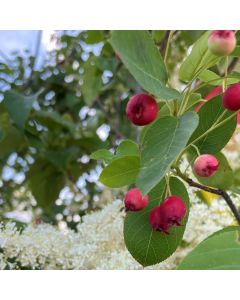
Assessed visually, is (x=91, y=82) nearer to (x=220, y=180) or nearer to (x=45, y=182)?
(x=45, y=182)

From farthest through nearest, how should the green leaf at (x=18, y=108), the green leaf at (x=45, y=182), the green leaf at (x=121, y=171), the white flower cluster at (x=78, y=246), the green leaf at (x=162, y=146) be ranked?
the green leaf at (x=45, y=182), the green leaf at (x=18, y=108), the white flower cluster at (x=78, y=246), the green leaf at (x=121, y=171), the green leaf at (x=162, y=146)

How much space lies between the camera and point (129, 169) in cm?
50

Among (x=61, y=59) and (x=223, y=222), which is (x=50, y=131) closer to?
(x=61, y=59)

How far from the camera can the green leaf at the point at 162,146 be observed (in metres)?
0.39

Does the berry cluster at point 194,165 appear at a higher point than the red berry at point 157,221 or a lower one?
higher

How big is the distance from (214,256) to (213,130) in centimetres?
16

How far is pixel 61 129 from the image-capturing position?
52.6 inches

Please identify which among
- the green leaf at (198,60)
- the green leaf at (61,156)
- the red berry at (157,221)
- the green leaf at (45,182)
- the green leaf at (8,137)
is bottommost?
the green leaf at (45,182)

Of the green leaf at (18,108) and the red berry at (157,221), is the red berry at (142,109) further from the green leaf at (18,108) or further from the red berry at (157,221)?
the green leaf at (18,108)

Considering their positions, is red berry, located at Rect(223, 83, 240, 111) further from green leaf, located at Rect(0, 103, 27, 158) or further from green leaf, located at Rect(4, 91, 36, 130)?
green leaf, located at Rect(0, 103, 27, 158)

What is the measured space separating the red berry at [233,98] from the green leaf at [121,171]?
0.30ft

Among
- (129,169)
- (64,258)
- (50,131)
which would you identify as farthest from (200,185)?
(50,131)

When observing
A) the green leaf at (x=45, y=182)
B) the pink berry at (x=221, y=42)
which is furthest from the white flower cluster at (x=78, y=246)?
the green leaf at (x=45, y=182)

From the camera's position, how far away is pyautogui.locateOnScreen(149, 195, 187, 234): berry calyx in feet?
1.58
